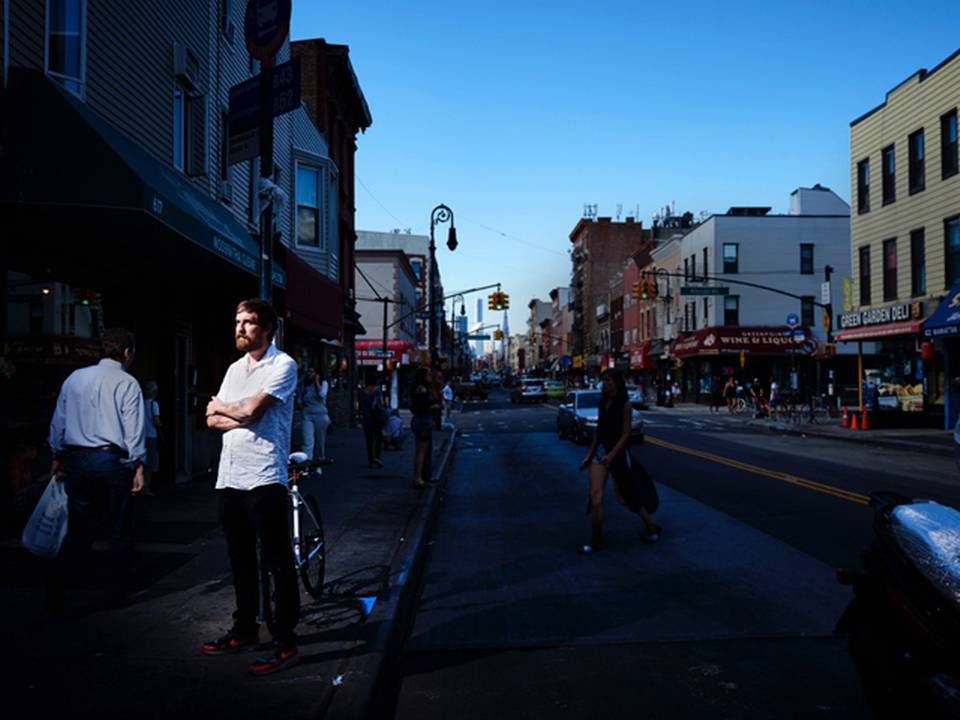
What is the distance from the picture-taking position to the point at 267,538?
16.5 feet

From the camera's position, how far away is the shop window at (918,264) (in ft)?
99.2

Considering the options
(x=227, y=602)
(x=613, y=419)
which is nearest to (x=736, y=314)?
(x=613, y=419)

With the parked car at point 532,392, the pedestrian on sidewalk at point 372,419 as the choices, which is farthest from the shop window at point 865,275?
the parked car at point 532,392

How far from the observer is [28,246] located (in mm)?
9391

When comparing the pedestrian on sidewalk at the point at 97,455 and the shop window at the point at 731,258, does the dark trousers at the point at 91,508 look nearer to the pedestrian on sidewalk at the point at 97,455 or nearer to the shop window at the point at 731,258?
the pedestrian on sidewalk at the point at 97,455

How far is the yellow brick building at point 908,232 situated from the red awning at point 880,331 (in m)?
0.04

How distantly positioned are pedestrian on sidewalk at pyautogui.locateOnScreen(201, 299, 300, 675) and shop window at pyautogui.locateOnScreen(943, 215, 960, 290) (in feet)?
91.6

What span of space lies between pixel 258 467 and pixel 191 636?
145 centimetres

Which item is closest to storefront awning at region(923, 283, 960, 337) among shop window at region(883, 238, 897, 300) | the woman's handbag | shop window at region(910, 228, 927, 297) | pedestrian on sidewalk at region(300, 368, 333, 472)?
shop window at region(910, 228, 927, 297)

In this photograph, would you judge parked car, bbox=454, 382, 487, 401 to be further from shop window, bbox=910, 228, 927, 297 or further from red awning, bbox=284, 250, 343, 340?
red awning, bbox=284, 250, 343, 340

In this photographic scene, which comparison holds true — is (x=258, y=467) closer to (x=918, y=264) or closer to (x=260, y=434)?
(x=260, y=434)

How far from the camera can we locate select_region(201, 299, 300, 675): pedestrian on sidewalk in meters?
4.98

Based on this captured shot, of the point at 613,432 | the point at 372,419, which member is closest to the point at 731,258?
the point at 372,419

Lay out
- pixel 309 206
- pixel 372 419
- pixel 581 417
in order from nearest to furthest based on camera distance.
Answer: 1. pixel 372 419
2. pixel 309 206
3. pixel 581 417
